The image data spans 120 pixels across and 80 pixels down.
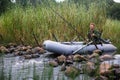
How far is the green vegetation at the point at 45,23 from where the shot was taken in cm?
1541

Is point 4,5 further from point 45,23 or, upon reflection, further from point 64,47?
point 64,47

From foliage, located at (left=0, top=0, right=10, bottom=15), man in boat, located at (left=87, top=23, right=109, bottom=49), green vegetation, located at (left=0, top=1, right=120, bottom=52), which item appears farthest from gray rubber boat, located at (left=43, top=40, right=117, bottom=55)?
foliage, located at (left=0, top=0, right=10, bottom=15)

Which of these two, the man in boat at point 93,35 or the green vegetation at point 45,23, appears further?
the green vegetation at point 45,23

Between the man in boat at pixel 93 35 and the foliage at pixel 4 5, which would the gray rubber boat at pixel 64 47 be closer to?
the man in boat at pixel 93 35

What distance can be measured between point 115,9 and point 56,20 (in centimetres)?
2174

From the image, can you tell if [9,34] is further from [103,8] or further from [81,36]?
[103,8]

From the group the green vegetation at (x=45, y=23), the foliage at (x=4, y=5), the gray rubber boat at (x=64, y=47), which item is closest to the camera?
the gray rubber boat at (x=64, y=47)

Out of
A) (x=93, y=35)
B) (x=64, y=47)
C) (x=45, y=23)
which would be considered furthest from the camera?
(x=45, y=23)

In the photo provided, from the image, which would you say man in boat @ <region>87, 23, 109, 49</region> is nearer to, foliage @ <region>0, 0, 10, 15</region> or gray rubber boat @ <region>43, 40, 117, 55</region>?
gray rubber boat @ <region>43, 40, 117, 55</region>

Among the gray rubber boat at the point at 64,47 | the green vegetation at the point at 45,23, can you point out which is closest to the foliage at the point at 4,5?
the green vegetation at the point at 45,23

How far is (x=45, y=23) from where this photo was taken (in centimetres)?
1549

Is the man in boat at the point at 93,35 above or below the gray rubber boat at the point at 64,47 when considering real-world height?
above

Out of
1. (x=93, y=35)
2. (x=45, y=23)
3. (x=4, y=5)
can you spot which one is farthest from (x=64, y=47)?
(x=4, y=5)

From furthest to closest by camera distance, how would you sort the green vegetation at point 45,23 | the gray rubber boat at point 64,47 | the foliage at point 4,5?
the foliage at point 4,5 → the green vegetation at point 45,23 → the gray rubber boat at point 64,47
